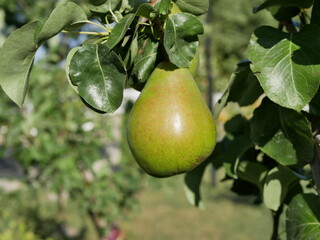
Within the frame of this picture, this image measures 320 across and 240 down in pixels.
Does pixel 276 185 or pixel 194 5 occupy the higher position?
pixel 194 5

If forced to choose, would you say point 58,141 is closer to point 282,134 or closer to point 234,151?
point 234,151

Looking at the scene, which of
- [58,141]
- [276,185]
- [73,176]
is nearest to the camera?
[276,185]

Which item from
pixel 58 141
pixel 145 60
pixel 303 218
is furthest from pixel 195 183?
pixel 58 141

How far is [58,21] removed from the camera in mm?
584

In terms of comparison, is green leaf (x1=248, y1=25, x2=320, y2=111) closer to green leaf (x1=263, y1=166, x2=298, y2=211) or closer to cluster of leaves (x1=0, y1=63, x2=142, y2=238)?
green leaf (x1=263, y1=166, x2=298, y2=211)

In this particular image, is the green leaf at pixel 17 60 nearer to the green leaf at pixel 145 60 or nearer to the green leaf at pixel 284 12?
the green leaf at pixel 145 60

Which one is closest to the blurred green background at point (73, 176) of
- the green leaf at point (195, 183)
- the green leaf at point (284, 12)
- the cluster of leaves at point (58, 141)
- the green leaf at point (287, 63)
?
the cluster of leaves at point (58, 141)

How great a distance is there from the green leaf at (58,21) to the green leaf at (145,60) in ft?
0.32

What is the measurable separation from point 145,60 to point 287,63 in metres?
0.21

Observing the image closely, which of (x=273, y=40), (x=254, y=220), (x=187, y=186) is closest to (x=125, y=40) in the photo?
(x=273, y=40)

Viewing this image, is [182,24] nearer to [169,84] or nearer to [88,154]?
[169,84]

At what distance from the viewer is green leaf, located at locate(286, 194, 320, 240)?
0.71 m

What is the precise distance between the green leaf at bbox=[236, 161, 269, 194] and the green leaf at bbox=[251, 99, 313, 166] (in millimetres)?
146

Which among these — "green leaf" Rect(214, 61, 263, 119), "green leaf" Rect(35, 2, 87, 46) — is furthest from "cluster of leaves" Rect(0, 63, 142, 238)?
"green leaf" Rect(35, 2, 87, 46)
